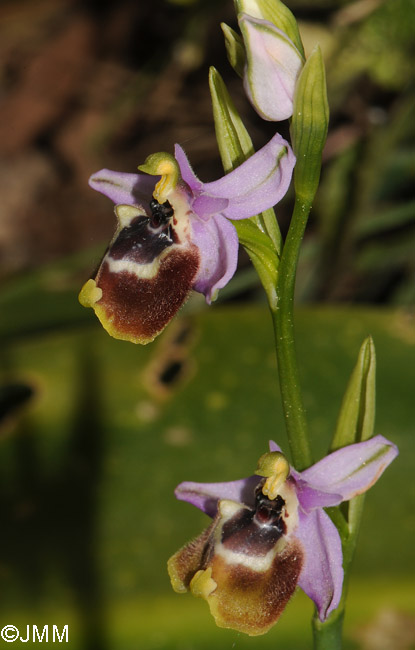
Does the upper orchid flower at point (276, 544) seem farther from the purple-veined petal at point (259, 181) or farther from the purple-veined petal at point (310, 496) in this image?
the purple-veined petal at point (259, 181)

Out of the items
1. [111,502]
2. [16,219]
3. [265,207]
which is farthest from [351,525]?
[16,219]

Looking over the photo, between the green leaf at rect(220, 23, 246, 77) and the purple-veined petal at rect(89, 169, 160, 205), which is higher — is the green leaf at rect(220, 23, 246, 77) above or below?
above

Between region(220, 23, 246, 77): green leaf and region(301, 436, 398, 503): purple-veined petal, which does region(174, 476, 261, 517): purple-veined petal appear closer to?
region(301, 436, 398, 503): purple-veined petal

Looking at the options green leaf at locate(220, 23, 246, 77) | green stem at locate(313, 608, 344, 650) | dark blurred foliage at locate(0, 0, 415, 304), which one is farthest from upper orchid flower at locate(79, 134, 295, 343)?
dark blurred foliage at locate(0, 0, 415, 304)

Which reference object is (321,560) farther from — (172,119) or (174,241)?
(172,119)

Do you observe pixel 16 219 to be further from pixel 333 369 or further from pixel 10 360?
pixel 333 369
